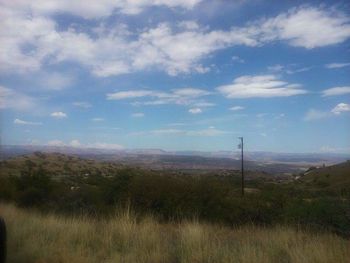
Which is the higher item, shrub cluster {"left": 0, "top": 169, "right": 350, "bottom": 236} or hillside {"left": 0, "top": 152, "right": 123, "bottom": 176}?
hillside {"left": 0, "top": 152, "right": 123, "bottom": 176}

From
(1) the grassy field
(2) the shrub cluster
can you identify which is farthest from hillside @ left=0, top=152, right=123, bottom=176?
(1) the grassy field

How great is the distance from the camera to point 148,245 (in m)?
12.8

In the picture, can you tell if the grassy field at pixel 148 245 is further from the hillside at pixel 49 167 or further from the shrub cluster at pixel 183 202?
the hillside at pixel 49 167

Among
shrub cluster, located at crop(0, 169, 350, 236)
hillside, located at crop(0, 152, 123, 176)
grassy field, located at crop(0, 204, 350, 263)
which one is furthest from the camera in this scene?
hillside, located at crop(0, 152, 123, 176)

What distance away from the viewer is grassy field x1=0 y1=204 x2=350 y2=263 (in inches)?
415

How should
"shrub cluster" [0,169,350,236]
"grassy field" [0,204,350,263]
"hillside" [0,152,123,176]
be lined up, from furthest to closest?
"hillside" [0,152,123,176] < "shrub cluster" [0,169,350,236] < "grassy field" [0,204,350,263]

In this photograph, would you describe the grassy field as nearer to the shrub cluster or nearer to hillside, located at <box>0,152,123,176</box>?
the shrub cluster

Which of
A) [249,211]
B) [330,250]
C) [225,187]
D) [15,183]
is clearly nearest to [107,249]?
[330,250]

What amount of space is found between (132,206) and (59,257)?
1219cm

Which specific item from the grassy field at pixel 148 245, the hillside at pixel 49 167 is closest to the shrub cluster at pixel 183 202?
the grassy field at pixel 148 245

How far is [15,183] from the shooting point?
1249 inches

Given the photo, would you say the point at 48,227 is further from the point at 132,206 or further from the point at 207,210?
the point at 207,210

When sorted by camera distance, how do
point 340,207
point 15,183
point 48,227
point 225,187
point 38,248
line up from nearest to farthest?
point 38,248 → point 48,227 → point 340,207 → point 225,187 → point 15,183

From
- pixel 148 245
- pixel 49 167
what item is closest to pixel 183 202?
pixel 148 245
